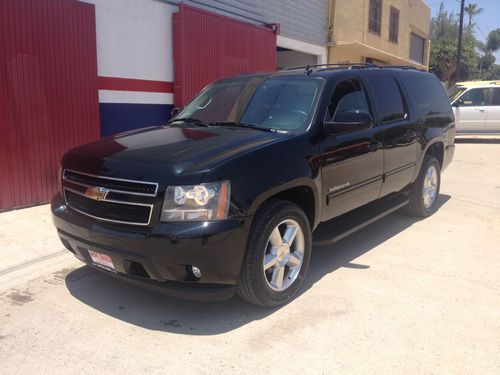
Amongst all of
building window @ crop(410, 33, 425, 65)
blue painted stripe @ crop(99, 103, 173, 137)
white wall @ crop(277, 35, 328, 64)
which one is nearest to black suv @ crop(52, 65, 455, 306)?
blue painted stripe @ crop(99, 103, 173, 137)

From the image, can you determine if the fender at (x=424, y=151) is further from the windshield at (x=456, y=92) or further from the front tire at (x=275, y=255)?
the windshield at (x=456, y=92)

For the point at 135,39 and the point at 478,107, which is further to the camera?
the point at 478,107

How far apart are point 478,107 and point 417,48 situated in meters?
10.7

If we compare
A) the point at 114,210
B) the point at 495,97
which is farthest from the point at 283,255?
the point at 495,97

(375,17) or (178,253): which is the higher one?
(375,17)

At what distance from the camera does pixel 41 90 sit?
6.69m

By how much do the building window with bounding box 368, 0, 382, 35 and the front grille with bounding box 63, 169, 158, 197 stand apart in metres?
17.0

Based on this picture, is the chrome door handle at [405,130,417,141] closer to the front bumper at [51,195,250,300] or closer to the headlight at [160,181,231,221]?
the front bumper at [51,195,250,300]

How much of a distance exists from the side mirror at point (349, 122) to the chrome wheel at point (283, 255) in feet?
3.08

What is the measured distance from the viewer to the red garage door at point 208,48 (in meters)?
9.00

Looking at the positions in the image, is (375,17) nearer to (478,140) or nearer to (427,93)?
(478,140)

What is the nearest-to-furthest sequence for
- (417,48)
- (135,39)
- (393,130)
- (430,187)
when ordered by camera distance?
(393,130) → (430,187) → (135,39) → (417,48)

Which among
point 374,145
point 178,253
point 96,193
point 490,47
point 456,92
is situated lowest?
point 178,253

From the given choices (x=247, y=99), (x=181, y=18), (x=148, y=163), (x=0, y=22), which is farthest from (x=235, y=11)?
(x=148, y=163)
